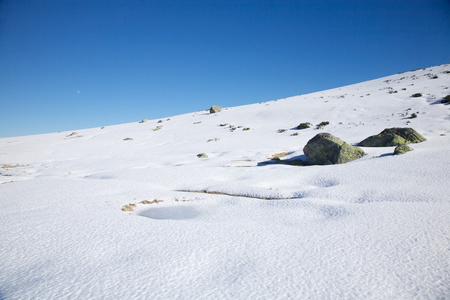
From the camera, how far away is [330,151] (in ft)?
24.5

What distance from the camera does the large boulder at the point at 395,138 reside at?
842 cm

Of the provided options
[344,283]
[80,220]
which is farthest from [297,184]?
[80,220]

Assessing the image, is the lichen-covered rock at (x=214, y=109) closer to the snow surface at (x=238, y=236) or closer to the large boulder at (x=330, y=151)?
the large boulder at (x=330, y=151)

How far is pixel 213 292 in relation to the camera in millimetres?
1710

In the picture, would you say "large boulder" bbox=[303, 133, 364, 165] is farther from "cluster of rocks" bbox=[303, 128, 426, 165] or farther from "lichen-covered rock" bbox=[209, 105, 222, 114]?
"lichen-covered rock" bbox=[209, 105, 222, 114]

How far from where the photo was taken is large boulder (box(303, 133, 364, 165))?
7.20 m

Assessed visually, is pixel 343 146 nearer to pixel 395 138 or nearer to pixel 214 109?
pixel 395 138

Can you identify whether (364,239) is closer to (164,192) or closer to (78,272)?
(78,272)

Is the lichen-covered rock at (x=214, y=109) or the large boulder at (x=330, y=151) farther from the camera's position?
the lichen-covered rock at (x=214, y=109)

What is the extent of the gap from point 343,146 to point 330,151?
439mm

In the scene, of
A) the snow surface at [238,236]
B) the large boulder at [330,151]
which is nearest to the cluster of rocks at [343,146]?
the large boulder at [330,151]

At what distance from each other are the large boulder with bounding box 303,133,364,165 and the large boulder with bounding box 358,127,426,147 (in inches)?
78.7

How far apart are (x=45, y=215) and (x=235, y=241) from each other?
2979mm

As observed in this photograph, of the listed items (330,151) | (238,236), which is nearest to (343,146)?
(330,151)
